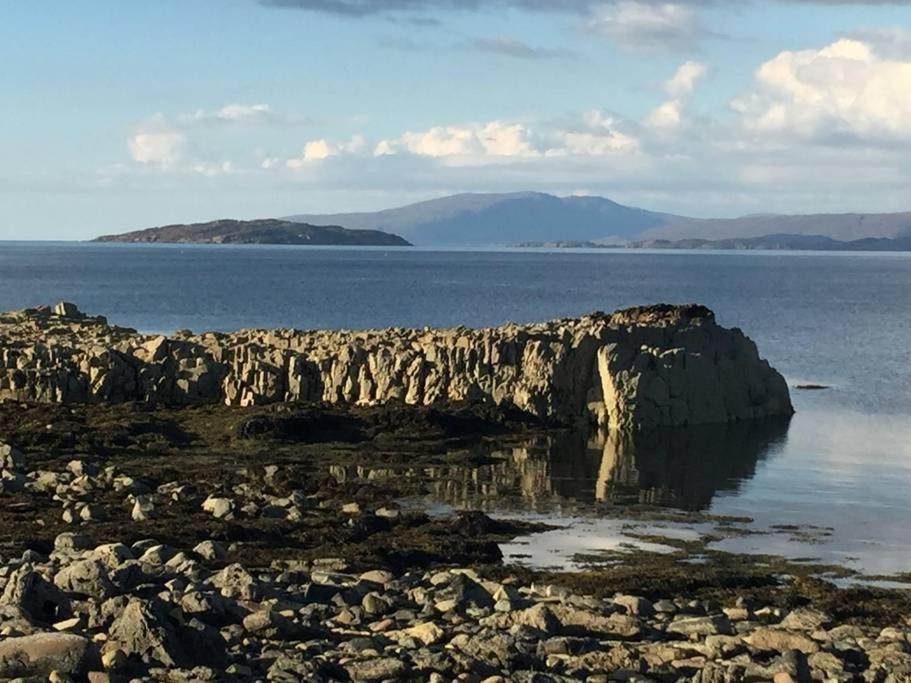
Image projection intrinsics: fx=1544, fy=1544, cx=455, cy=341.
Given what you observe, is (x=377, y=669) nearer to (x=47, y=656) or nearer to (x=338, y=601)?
(x=338, y=601)

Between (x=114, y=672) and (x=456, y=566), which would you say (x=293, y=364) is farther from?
(x=114, y=672)

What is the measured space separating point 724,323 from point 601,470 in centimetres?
5972

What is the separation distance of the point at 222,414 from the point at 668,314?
48.8 ft

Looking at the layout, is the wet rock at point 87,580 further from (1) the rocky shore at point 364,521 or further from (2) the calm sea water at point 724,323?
(2) the calm sea water at point 724,323

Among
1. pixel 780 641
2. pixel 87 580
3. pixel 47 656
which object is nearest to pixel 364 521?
pixel 87 580

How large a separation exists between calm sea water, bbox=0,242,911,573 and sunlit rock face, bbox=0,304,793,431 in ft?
8.34

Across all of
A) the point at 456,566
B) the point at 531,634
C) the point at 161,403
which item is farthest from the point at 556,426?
the point at 531,634

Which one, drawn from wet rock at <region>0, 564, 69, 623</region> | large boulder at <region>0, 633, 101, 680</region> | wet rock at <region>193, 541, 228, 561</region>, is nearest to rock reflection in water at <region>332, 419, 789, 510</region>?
wet rock at <region>193, 541, 228, 561</region>

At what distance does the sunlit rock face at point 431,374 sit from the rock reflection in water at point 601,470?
4.73 feet

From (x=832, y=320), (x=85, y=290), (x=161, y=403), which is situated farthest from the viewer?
(x=85, y=290)

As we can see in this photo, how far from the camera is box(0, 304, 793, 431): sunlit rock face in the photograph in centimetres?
3962

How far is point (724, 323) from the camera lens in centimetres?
9212

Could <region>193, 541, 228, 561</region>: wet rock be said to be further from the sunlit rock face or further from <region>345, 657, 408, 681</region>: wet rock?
the sunlit rock face

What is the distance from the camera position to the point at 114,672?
1534cm
